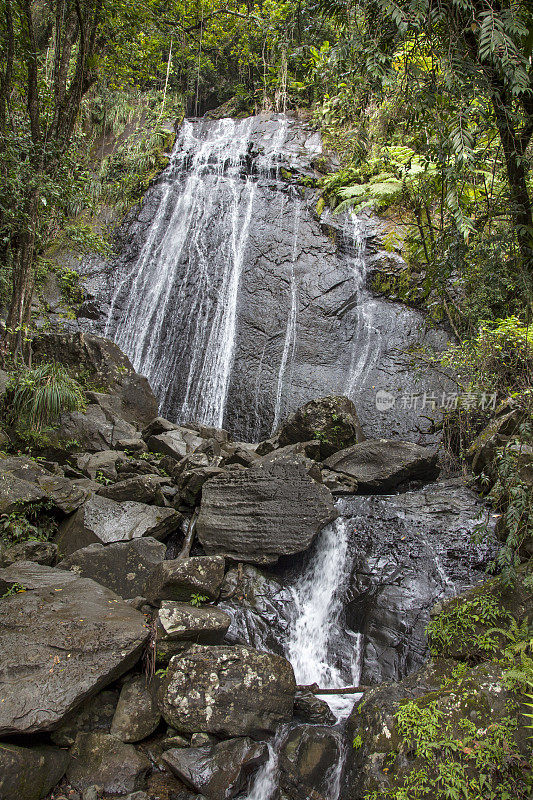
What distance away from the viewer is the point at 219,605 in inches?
205

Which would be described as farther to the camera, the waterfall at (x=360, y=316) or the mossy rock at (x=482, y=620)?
the waterfall at (x=360, y=316)

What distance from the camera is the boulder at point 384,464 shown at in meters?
7.16

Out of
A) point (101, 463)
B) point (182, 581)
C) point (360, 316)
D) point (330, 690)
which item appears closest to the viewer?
point (330, 690)

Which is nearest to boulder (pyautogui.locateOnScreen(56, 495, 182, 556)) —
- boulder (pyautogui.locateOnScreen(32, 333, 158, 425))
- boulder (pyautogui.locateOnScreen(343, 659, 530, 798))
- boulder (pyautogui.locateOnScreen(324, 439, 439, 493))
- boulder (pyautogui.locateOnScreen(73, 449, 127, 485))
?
boulder (pyautogui.locateOnScreen(73, 449, 127, 485))

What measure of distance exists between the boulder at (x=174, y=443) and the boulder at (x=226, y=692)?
4211mm

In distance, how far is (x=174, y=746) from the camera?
3596mm

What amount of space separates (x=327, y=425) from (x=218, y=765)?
5.42 metres

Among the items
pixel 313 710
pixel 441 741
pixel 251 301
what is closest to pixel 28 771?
pixel 313 710

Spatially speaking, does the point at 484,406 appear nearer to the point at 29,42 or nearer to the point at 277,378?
the point at 277,378

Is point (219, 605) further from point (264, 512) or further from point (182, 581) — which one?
point (264, 512)

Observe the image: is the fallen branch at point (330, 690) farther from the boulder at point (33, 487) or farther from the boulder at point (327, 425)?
the boulder at point (327, 425)

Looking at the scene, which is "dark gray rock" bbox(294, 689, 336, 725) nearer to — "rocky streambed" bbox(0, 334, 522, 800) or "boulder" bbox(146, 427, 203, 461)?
"rocky streambed" bbox(0, 334, 522, 800)

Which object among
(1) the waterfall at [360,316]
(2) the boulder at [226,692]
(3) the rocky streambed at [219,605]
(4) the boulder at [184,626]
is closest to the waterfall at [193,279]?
(1) the waterfall at [360,316]

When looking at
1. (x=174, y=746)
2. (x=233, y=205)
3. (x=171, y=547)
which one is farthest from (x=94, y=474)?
(x=233, y=205)
